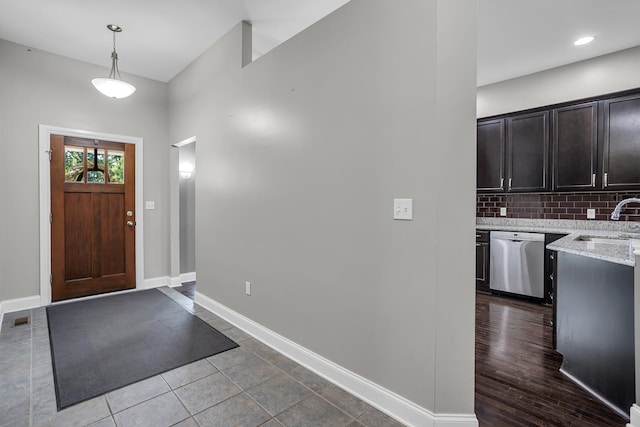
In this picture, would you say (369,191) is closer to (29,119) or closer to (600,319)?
(600,319)

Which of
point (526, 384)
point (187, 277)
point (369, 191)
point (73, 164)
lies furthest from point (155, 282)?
point (526, 384)

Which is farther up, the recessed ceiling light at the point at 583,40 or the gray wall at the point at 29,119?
the recessed ceiling light at the point at 583,40

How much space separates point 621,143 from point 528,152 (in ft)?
2.96

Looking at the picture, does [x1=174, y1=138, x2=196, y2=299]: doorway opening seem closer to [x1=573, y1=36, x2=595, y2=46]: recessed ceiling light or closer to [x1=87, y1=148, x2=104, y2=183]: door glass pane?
[x1=87, y1=148, x2=104, y2=183]: door glass pane

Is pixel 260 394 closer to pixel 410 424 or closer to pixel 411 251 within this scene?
pixel 410 424

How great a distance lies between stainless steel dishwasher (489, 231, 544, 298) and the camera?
3957mm

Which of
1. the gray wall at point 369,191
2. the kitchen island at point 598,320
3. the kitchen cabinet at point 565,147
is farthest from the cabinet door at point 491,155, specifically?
the gray wall at point 369,191

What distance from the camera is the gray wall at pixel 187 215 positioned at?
4.97 m

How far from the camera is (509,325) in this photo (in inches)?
128

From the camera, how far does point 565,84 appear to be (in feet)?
13.3

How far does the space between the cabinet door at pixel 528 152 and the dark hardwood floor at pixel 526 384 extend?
1.84 m

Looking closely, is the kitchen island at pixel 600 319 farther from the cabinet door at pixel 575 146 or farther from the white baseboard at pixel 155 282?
the white baseboard at pixel 155 282

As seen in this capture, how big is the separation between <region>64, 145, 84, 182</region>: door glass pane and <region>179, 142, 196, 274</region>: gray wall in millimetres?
1276

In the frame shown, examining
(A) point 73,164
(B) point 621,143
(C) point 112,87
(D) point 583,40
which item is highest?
(D) point 583,40
